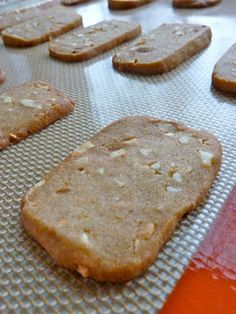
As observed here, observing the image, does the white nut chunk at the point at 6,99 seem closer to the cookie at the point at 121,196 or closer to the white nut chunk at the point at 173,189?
the cookie at the point at 121,196

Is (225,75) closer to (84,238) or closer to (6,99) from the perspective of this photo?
(6,99)

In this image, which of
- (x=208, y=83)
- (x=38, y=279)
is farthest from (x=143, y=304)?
(x=208, y=83)

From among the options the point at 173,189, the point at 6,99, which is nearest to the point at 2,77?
the point at 6,99

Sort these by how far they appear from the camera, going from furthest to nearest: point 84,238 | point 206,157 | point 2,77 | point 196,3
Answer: point 196,3 < point 2,77 < point 206,157 < point 84,238

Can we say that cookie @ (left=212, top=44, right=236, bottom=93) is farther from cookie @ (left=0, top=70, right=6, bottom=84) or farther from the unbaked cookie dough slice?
cookie @ (left=0, top=70, right=6, bottom=84)

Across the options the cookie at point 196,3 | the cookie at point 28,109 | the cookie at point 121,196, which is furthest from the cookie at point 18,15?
the cookie at point 121,196

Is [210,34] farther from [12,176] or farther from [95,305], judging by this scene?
[95,305]
